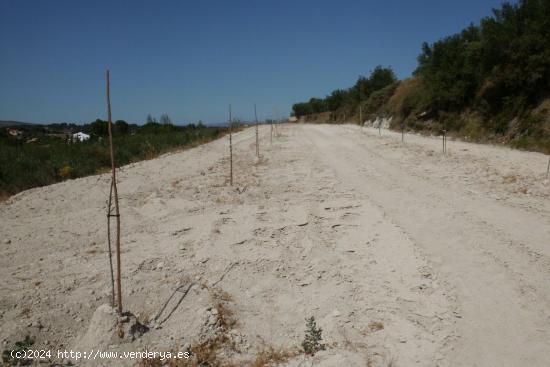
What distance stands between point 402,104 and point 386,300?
29.9 metres

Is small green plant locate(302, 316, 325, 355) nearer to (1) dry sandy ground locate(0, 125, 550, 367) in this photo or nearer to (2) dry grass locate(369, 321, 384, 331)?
(1) dry sandy ground locate(0, 125, 550, 367)

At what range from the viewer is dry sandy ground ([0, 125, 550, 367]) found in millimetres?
3559

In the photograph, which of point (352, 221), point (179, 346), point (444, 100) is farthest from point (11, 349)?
point (444, 100)

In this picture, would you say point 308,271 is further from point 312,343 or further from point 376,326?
point 312,343

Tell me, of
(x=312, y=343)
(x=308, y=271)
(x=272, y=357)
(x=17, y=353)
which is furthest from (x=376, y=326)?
(x=17, y=353)

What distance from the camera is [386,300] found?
165 inches

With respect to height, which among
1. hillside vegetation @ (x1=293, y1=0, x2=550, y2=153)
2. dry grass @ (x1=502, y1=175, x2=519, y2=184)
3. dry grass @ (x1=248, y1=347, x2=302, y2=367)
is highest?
hillside vegetation @ (x1=293, y1=0, x2=550, y2=153)

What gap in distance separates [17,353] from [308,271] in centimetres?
328

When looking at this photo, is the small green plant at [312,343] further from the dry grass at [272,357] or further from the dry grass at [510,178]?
the dry grass at [510,178]

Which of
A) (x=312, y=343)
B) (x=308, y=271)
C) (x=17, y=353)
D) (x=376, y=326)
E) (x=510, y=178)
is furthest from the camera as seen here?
(x=510, y=178)

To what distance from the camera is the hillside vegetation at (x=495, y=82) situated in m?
16.2

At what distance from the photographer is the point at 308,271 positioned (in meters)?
5.03

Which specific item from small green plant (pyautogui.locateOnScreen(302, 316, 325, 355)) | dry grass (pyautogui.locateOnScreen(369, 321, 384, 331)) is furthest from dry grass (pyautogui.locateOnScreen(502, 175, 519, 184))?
small green plant (pyautogui.locateOnScreen(302, 316, 325, 355))

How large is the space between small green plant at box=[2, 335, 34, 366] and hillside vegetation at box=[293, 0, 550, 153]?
15.1m
